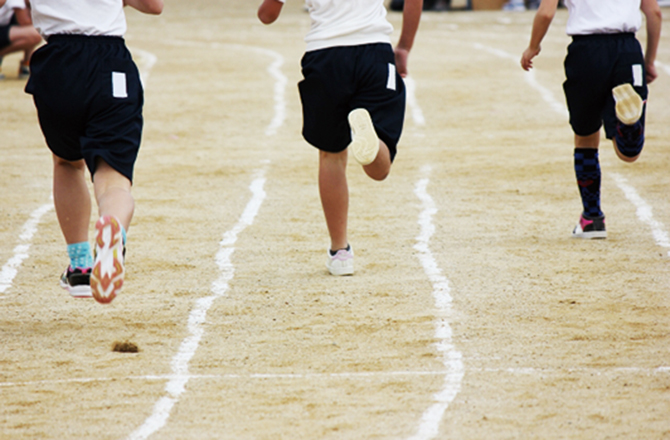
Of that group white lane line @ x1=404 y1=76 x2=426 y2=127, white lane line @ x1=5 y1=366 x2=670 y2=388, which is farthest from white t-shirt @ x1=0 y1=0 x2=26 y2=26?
white lane line @ x1=5 y1=366 x2=670 y2=388

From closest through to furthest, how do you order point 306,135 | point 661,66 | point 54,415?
1. point 54,415
2. point 306,135
3. point 661,66

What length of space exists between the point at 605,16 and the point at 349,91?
1762 mm

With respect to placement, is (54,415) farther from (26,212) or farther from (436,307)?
(26,212)

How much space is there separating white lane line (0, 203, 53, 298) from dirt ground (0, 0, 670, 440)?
0.02 metres

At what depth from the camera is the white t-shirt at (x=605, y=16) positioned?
18.4 ft

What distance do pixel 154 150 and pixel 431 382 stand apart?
644 cm

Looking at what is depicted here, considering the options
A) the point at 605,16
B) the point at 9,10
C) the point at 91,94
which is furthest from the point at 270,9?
the point at 9,10

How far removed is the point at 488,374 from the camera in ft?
11.9

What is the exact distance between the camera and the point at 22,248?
585 centimetres

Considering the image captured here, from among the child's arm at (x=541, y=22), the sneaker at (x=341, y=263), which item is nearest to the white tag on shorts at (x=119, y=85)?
the sneaker at (x=341, y=263)

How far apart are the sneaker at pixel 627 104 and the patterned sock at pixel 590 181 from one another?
0.49m

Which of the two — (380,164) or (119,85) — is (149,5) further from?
(380,164)

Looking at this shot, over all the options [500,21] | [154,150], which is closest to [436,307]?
[154,150]

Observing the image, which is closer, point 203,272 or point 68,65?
point 68,65
